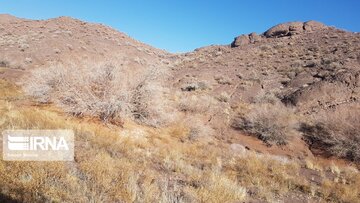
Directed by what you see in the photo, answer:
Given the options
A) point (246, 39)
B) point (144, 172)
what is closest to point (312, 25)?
point (246, 39)

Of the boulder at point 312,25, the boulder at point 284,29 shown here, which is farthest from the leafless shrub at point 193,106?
the boulder at point 312,25

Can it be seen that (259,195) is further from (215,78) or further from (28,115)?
(215,78)

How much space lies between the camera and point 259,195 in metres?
7.68

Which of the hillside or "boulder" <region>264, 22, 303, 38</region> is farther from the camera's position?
"boulder" <region>264, 22, 303, 38</region>

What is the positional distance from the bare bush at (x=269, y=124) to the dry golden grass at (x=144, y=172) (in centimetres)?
297

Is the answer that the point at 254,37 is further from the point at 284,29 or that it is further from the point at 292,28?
the point at 292,28

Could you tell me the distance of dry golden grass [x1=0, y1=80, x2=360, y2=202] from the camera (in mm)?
5641

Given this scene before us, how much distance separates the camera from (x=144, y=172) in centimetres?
731

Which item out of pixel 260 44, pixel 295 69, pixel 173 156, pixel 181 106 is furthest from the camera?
pixel 260 44

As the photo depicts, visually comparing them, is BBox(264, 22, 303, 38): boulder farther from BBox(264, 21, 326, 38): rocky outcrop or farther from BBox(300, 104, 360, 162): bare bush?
BBox(300, 104, 360, 162): bare bush

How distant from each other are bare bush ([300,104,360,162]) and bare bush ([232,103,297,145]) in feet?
3.08

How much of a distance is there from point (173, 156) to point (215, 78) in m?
21.4

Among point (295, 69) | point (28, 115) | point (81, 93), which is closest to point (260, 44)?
point (295, 69)

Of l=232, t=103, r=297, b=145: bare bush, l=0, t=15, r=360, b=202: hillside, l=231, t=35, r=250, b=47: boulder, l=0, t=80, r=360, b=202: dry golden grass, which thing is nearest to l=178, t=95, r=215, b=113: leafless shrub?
l=0, t=15, r=360, b=202: hillside
